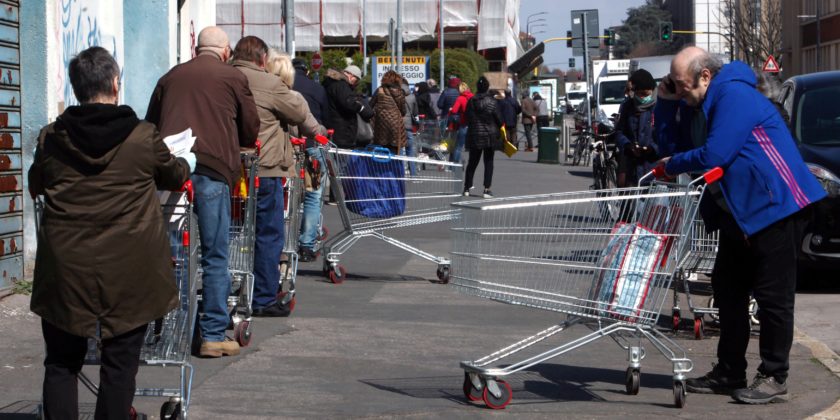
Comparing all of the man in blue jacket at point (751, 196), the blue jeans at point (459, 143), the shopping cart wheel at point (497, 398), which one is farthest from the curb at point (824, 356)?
the blue jeans at point (459, 143)

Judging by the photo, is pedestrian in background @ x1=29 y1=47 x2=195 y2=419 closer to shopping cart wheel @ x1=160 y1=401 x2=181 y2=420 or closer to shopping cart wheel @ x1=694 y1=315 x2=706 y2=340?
shopping cart wheel @ x1=160 y1=401 x2=181 y2=420

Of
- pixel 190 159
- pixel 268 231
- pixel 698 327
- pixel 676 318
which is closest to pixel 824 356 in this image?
pixel 698 327

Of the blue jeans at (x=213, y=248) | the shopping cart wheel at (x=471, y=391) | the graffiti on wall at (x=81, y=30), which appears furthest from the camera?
the graffiti on wall at (x=81, y=30)

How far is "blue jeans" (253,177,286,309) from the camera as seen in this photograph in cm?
877

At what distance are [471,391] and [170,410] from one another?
161 cm

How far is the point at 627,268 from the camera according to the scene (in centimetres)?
628

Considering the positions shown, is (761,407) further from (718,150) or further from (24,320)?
(24,320)

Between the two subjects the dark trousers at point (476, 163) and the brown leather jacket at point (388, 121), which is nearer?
the brown leather jacket at point (388, 121)

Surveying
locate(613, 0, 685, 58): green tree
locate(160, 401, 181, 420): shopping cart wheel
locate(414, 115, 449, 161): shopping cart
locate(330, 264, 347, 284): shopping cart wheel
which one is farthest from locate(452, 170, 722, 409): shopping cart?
locate(613, 0, 685, 58): green tree

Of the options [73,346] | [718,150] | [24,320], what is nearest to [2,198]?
[24,320]

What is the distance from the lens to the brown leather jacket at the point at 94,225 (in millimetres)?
4926

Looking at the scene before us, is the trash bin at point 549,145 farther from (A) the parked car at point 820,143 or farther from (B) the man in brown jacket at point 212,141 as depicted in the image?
(B) the man in brown jacket at point 212,141

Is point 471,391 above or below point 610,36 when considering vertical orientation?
below

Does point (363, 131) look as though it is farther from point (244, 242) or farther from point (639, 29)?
point (639, 29)
